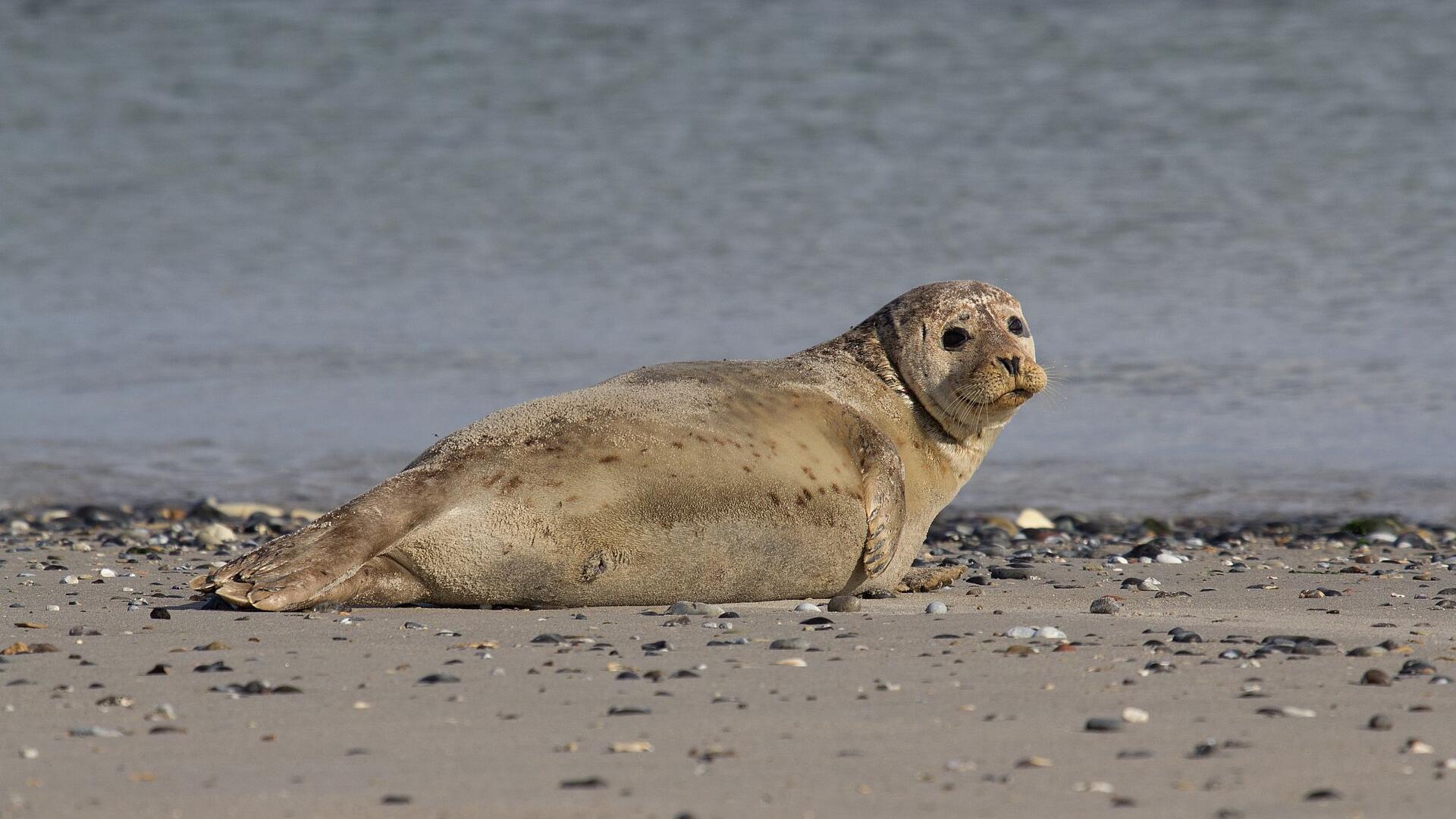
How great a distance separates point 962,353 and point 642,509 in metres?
1.48

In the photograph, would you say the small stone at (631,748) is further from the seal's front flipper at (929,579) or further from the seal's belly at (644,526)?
the seal's front flipper at (929,579)

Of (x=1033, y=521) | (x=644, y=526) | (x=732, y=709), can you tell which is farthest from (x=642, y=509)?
(x=1033, y=521)

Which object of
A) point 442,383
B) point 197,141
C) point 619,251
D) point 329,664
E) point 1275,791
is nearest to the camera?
point 1275,791

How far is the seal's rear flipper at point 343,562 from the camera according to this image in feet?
17.4

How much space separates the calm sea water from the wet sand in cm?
401

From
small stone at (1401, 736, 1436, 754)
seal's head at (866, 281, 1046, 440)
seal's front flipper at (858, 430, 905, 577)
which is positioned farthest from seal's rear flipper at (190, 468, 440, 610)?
small stone at (1401, 736, 1436, 754)

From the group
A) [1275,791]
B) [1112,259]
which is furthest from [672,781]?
[1112,259]

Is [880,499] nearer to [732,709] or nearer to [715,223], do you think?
[732,709]

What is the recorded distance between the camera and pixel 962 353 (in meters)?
6.48

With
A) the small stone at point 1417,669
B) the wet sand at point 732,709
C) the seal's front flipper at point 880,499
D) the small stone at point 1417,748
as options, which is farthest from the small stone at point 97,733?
the small stone at point 1417,669

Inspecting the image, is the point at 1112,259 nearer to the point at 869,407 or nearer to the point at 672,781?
the point at 869,407

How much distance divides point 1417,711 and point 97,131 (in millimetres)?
24859

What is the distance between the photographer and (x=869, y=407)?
638cm

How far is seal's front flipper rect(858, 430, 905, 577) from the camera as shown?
5.88m
